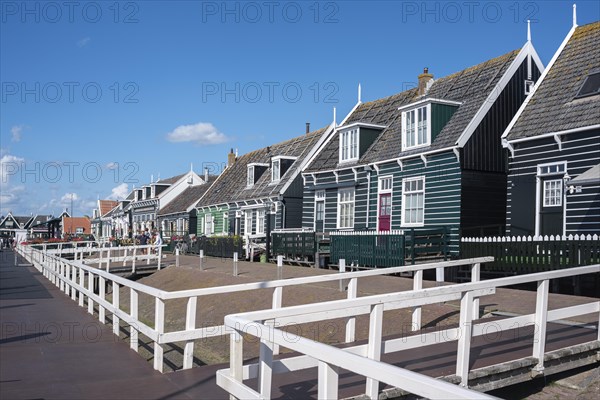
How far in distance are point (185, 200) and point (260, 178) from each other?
16273 millimetres

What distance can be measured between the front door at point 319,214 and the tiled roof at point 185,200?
2180cm

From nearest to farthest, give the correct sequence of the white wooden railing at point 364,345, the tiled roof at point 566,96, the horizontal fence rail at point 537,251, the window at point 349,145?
the white wooden railing at point 364,345 < the horizontal fence rail at point 537,251 < the tiled roof at point 566,96 < the window at point 349,145

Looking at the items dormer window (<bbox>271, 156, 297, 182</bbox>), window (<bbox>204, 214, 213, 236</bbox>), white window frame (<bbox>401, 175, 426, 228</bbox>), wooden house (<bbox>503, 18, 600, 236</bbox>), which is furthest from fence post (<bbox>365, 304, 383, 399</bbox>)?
window (<bbox>204, 214, 213, 236</bbox>)

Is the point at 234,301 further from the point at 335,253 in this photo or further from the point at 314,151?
the point at 314,151

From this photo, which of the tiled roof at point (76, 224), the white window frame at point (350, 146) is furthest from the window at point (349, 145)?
the tiled roof at point (76, 224)

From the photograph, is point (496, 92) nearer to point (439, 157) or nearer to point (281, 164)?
point (439, 157)

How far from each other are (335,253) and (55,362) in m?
14.4

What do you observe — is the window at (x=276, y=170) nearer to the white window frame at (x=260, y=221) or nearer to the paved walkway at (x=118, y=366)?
the white window frame at (x=260, y=221)

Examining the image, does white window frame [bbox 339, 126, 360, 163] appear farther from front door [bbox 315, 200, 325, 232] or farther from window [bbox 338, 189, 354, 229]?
front door [bbox 315, 200, 325, 232]

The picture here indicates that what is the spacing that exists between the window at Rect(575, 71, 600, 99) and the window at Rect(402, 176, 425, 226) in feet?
19.4

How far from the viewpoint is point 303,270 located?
21.2 m

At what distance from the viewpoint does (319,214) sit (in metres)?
27.8

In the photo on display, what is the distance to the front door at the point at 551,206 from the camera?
1717 cm

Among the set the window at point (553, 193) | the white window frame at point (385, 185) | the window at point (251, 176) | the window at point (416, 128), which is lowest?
the window at point (553, 193)
